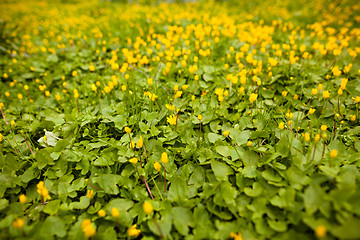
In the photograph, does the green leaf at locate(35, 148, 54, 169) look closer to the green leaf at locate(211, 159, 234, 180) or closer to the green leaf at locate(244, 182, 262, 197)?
the green leaf at locate(211, 159, 234, 180)

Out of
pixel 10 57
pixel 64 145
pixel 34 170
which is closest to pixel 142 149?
pixel 64 145

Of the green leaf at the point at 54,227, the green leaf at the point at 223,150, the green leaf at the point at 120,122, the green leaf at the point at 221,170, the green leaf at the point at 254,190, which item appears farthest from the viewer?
the green leaf at the point at 120,122

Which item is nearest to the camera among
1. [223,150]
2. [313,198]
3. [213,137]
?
[313,198]

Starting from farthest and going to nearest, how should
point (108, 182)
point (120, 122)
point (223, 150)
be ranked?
point (120, 122), point (223, 150), point (108, 182)

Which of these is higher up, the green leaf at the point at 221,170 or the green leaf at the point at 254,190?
the green leaf at the point at 221,170

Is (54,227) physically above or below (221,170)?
below

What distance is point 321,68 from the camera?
9.96 ft

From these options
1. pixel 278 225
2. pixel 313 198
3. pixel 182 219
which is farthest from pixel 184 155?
pixel 313 198

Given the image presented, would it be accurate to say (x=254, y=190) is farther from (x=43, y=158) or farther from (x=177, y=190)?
(x=43, y=158)

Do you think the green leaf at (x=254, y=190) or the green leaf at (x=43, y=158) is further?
the green leaf at (x=43, y=158)

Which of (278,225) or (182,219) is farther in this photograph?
(182,219)

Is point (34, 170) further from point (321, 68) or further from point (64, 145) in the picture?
point (321, 68)

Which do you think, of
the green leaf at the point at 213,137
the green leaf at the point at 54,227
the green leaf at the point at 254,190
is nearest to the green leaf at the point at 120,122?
the green leaf at the point at 213,137

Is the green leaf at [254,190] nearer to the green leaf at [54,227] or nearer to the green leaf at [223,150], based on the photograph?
the green leaf at [223,150]
